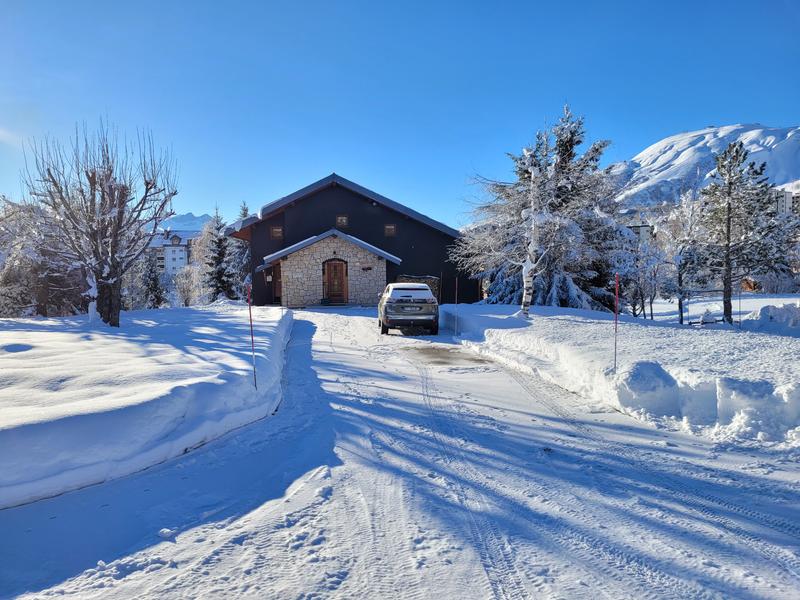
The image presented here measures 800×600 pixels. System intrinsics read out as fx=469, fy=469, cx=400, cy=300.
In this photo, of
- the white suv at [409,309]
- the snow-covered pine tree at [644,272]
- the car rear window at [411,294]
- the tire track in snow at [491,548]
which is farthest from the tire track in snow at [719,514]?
Answer: the snow-covered pine tree at [644,272]

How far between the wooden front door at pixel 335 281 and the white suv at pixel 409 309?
12.3 metres

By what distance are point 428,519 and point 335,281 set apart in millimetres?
23511

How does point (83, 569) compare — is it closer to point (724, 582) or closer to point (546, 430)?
point (724, 582)

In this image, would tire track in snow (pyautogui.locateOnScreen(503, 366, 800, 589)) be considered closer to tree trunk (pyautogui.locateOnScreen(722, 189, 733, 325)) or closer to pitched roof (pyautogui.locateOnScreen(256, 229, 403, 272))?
pitched roof (pyautogui.locateOnScreen(256, 229, 403, 272))

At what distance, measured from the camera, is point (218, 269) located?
37969mm

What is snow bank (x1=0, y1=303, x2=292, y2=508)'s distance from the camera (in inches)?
149

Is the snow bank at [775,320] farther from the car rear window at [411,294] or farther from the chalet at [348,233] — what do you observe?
the car rear window at [411,294]

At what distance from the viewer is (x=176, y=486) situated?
3.88 m

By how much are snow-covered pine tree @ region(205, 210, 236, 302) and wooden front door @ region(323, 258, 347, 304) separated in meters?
15.3

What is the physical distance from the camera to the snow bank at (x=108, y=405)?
3777mm

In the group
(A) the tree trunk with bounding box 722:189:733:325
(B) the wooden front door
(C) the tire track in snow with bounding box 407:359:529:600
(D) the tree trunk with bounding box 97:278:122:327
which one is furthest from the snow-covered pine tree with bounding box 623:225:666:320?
(C) the tire track in snow with bounding box 407:359:529:600

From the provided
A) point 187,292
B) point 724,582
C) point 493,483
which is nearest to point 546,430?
point 493,483

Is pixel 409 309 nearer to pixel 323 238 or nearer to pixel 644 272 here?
pixel 323 238

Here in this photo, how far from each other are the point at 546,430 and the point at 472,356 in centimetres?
527
